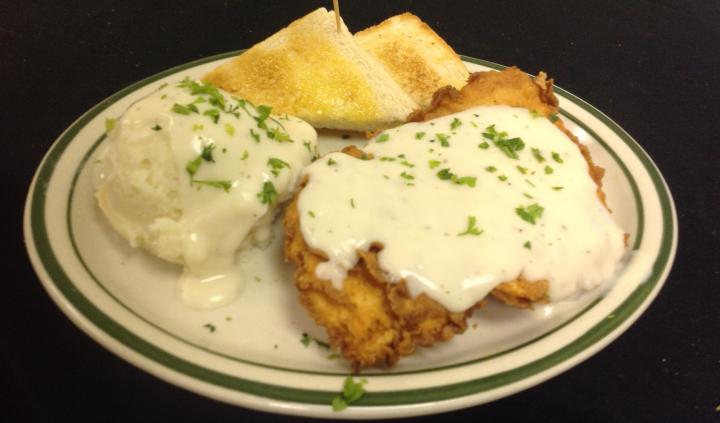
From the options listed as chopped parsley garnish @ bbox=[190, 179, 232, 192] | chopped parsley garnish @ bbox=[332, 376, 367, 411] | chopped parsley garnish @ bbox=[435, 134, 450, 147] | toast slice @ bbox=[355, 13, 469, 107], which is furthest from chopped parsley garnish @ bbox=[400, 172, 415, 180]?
toast slice @ bbox=[355, 13, 469, 107]

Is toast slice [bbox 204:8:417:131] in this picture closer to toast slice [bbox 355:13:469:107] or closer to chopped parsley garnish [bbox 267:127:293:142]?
toast slice [bbox 355:13:469:107]

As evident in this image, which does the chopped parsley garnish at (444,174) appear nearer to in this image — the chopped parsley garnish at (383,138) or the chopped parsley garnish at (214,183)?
the chopped parsley garnish at (383,138)

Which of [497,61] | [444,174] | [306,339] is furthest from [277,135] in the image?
[497,61]

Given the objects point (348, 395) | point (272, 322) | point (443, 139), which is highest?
point (443, 139)

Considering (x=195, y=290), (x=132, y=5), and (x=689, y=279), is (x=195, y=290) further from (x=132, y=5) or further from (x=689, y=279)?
(x=132, y=5)

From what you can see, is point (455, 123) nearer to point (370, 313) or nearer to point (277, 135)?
point (277, 135)

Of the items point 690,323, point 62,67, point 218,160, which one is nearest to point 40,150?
point 62,67
